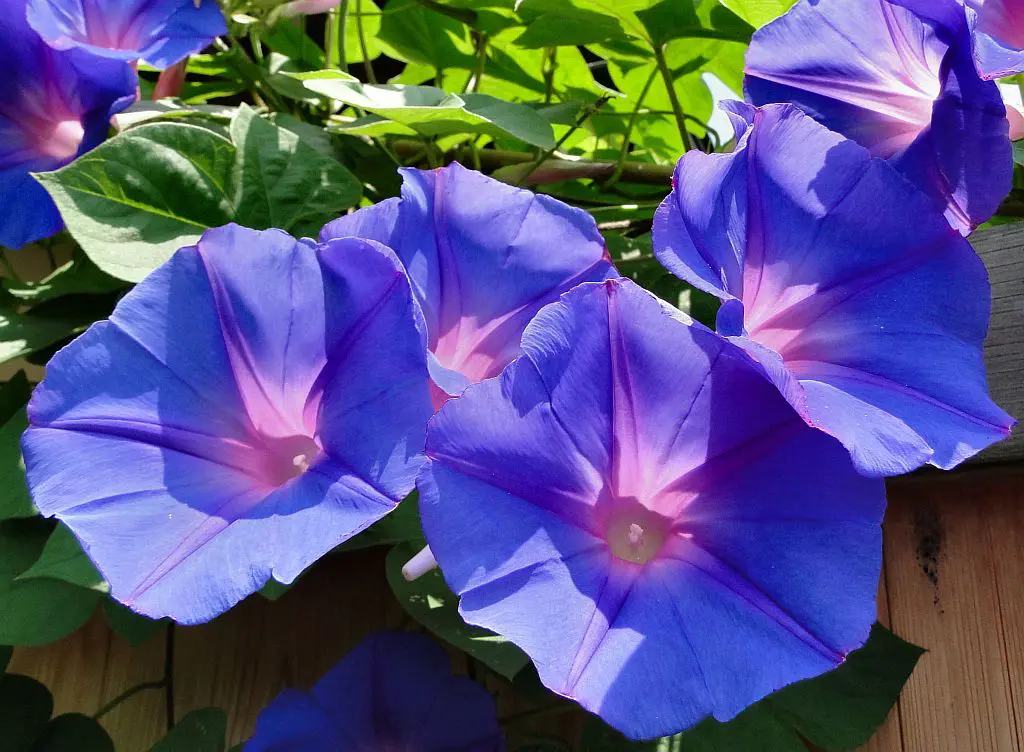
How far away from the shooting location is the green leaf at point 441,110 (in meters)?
0.77

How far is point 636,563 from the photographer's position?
557mm

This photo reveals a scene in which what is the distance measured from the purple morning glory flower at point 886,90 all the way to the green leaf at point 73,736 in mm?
910

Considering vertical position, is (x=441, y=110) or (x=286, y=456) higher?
(x=441, y=110)

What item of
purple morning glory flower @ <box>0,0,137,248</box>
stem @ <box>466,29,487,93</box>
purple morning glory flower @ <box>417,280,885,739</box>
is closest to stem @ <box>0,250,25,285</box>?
purple morning glory flower @ <box>0,0,137,248</box>

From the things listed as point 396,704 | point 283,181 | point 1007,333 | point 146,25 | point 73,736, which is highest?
point 146,25

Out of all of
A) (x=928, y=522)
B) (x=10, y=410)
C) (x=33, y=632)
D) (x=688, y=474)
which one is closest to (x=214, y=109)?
(x=10, y=410)

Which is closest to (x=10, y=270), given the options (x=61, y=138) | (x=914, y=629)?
(x=61, y=138)

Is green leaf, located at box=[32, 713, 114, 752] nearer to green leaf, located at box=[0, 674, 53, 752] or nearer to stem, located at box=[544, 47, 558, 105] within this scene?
green leaf, located at box=[0, 674, 53, 752]

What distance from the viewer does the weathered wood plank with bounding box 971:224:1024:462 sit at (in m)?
0.82

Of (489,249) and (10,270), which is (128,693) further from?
(489,249)

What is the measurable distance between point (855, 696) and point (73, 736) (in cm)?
81

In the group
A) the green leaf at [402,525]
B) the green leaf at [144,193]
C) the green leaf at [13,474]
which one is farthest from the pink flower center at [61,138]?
the green leaf at [402,525]

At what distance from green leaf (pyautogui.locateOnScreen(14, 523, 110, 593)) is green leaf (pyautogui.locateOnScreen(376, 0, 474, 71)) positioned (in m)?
0.79

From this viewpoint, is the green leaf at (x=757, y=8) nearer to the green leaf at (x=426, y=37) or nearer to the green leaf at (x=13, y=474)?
the green leaf at (x=426, y=37)
